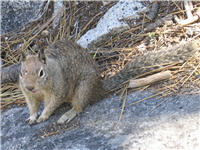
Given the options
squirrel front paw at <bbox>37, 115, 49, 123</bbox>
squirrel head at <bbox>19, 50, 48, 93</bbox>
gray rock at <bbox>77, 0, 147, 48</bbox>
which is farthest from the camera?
gray rock at <bbox>77, 0, 147, 48</bbox>

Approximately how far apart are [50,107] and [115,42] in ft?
4.79

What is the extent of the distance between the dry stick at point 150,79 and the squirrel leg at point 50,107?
2.78 feet

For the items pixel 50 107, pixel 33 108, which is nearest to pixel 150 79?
pixel 50 107

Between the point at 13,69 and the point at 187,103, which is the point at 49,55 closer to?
the point at 13,69

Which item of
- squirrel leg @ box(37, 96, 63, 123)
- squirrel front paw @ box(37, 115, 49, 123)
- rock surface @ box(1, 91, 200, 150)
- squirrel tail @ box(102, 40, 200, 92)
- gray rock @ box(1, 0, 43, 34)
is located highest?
gray rock @ box(1, 0, 43, 34)

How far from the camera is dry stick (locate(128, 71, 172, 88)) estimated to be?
10.6ft

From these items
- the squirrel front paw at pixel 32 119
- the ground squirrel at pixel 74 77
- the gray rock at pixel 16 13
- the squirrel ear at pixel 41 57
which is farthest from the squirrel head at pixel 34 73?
the gray rock at pixel 16 13

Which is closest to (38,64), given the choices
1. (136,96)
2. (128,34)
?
(136,96)

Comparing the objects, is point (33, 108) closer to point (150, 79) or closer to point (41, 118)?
point (41, 118)

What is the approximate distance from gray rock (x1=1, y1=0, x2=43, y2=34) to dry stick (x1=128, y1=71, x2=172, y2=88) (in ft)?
8.58

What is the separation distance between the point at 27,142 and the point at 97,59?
164 cm

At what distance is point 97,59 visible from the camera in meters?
4.16

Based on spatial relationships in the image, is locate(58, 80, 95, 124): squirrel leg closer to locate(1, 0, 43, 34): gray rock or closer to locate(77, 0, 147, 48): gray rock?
locate(77, 0, 147, 48): gray rock

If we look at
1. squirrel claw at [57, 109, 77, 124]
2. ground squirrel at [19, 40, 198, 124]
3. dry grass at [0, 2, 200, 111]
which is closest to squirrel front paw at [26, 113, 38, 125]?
ground squirrel at [19, 40, 198, 124]
